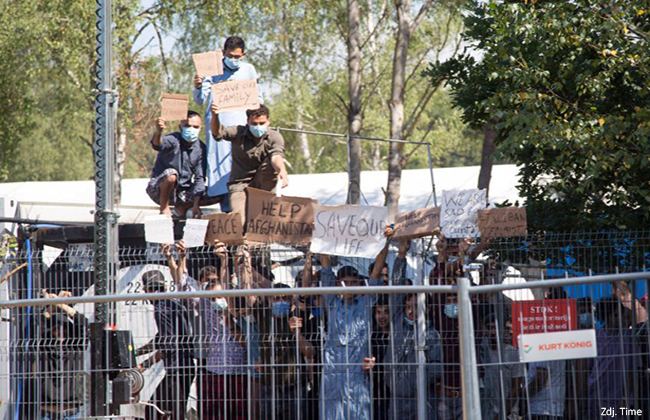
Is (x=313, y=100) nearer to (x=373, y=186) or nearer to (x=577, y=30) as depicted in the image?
(x=373, y=186)

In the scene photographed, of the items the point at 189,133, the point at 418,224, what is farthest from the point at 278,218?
the point at 189,133

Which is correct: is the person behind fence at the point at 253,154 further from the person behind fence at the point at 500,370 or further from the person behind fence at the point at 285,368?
the person behind fence at the point at 500,370

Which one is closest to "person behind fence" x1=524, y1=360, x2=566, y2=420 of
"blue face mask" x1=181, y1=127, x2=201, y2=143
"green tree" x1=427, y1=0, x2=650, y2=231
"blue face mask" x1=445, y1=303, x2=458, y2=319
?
"blue face mask" x1=445, y1=303, x2=458, y2=319

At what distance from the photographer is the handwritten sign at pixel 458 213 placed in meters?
7.99

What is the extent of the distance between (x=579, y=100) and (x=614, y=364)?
14.4 feet

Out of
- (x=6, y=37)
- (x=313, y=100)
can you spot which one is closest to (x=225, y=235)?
(x=6, y=37)

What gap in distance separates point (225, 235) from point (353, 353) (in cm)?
218

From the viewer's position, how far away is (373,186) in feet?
62.1

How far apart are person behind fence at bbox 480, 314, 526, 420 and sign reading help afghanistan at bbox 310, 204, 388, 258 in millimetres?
2057

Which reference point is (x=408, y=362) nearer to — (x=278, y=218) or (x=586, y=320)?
(x=586, y=320)

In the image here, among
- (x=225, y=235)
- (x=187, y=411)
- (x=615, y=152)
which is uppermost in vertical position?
(x=615, y=152)

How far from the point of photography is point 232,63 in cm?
1016

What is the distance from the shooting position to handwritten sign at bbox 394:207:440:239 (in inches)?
315

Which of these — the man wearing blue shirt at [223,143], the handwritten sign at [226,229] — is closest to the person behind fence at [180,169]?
the man wearing blue shirt at [223,143]
